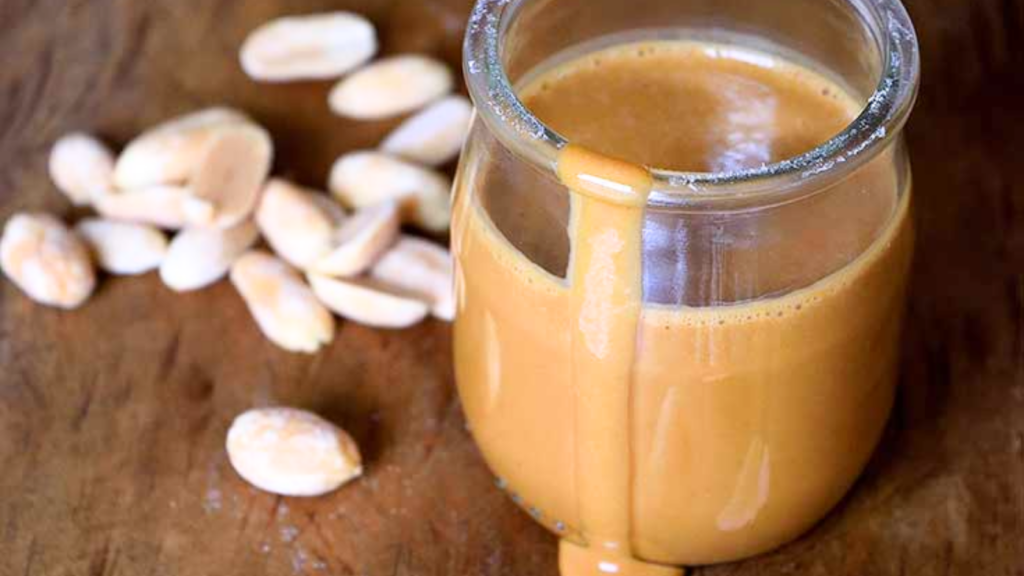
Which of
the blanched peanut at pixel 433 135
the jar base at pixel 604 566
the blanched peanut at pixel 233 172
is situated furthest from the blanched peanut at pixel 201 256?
the jar base at pixel 604 566

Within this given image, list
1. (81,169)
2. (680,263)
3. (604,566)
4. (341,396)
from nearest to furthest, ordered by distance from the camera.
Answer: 1. (680,263)
2. (604,566)
3. (341,396)
4. (81,169)

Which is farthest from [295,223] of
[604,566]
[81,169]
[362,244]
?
[604,566]

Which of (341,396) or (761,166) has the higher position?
(761,166)

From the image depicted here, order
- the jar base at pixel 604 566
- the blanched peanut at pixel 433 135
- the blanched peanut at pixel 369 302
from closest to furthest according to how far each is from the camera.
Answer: the jar base at pixel 604 566, the blanched peanut at pixel 369 302, the blanched peanut at pixel 433 135

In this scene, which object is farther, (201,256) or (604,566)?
(201,256)

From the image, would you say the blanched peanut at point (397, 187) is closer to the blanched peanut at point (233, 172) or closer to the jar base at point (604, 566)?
the blanched peanut at point (233, 172)

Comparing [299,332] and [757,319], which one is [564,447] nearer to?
[757,319]

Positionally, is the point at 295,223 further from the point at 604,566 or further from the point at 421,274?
the point at 604,566
